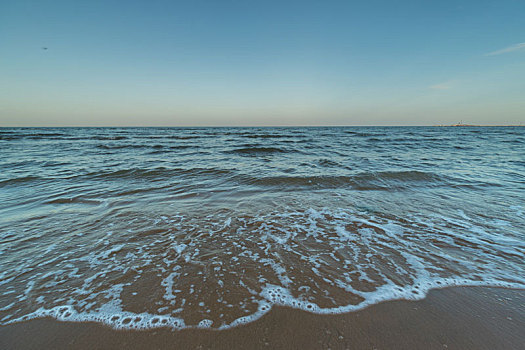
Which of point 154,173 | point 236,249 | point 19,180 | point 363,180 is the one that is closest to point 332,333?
point 236,249

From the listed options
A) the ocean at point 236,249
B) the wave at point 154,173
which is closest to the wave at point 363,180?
the ocean at point 236,249

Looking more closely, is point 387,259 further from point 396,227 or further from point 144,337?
point 144,337

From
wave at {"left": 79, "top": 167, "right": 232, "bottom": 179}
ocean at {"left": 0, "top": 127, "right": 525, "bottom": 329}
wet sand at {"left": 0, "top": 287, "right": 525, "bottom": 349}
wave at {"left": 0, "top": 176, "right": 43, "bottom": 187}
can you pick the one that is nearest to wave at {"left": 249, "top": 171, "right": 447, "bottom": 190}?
ocean at {"left": 0, "top": 127, "right": 525, "bottom": 329}

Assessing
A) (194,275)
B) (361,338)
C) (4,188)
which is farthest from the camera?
(4,188)

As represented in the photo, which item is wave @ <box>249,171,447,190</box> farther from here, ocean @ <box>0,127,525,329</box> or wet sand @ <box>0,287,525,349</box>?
wet sand @ <box>0,287,525,349</box>

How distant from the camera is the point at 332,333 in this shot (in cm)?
170

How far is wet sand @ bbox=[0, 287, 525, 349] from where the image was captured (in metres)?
1.61

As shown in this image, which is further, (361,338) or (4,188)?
(4,188)

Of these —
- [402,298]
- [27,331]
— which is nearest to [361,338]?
[402,298]

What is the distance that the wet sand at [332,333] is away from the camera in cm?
161

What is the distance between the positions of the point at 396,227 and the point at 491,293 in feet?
5.02

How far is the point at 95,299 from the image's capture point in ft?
6.80

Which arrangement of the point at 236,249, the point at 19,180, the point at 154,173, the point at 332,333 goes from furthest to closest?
the point at 154,173 → the point at 19,180 → the point at 236,249 → the point at 332,333

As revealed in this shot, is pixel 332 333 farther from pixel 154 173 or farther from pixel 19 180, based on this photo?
pixel 19 180
